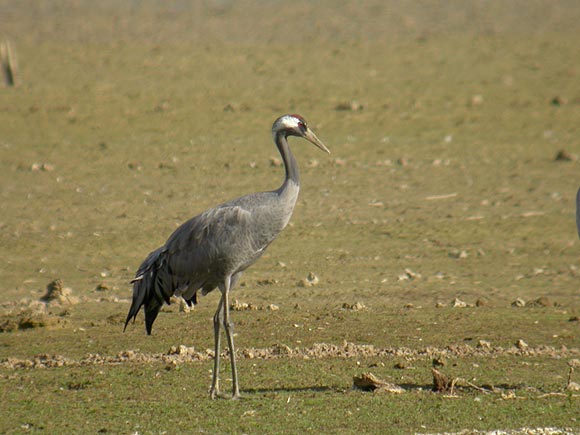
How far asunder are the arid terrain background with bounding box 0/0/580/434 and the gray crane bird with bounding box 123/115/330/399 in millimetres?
556

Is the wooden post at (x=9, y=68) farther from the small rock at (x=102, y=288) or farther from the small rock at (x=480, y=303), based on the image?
the small rock at (x=480, y=303)

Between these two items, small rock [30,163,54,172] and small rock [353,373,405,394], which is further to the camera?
small rock [30,163,54,172]

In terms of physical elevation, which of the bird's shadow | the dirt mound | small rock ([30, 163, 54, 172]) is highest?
small rock ([30, 163, 54, 172])

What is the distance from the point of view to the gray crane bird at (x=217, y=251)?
7988mm

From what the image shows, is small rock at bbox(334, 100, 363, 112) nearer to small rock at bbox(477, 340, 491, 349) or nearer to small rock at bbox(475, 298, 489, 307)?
small rock at bbox(475, 298, 489, 307)

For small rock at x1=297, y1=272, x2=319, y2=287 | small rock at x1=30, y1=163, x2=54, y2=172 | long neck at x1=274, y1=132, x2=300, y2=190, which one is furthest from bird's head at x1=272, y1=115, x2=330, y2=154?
small rock at x1=30, y1=163, x2=54, y2=172

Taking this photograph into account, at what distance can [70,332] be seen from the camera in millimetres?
9586

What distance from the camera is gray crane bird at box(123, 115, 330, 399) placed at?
799cm

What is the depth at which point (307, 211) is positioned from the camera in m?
13.4

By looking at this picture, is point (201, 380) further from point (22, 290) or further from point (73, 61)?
point (73, 61)

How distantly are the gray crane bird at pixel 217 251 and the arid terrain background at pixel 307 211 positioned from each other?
56 centimetres

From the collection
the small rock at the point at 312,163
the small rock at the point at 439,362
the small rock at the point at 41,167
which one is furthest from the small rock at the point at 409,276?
the small rock at the point at 41,167

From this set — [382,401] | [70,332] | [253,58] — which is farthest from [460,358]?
[253,58]

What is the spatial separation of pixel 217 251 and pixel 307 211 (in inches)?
218
